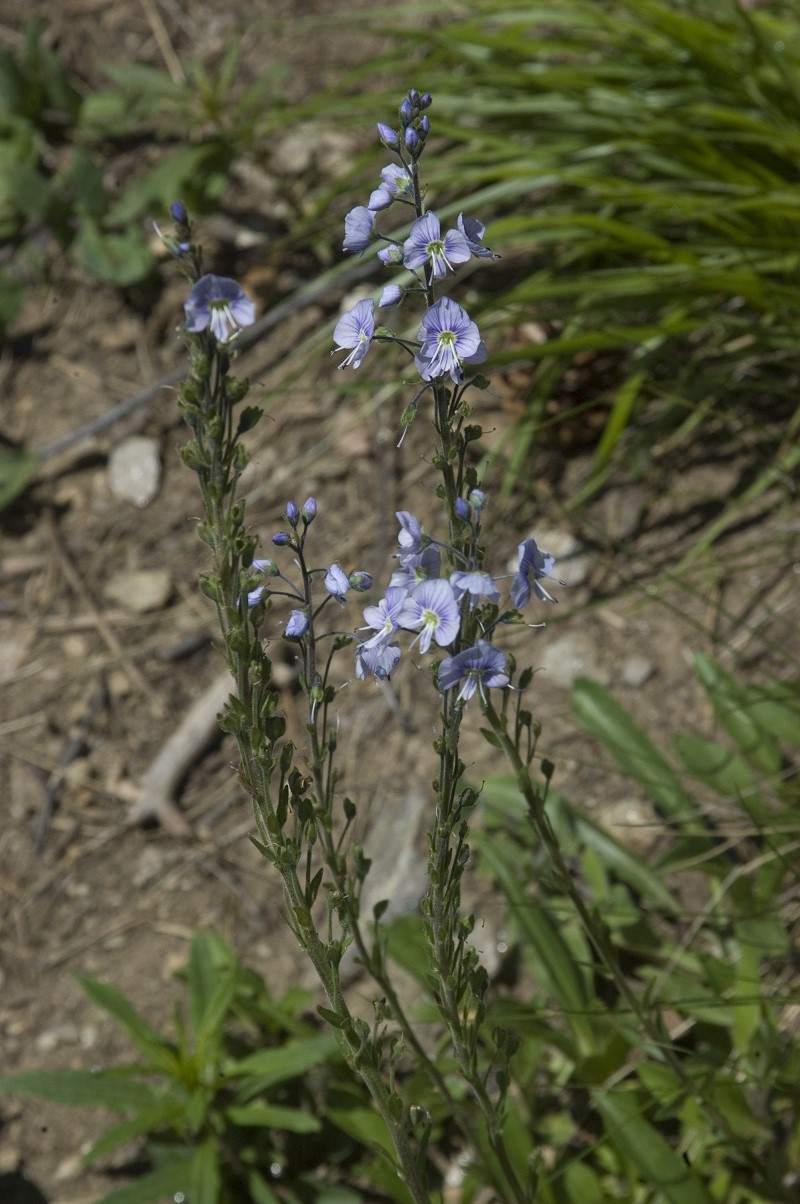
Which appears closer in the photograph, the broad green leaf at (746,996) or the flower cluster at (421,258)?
the flower cluster at (421,258)

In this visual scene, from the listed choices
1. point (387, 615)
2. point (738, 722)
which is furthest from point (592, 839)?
point (387, 615)

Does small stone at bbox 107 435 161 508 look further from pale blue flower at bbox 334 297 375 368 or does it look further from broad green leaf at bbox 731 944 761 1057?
pale blue flower at bbox 334 297 375 368

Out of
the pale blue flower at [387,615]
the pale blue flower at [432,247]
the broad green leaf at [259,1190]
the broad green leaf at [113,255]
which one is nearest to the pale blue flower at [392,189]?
the pale blue flower at [432,247]

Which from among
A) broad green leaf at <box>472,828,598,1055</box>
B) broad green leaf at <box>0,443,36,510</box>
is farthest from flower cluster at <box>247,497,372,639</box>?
broad green leaf at <box>0,443,36,510</box>

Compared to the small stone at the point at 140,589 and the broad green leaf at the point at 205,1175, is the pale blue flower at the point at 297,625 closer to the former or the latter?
the broad green leaf at the point at 205,1175

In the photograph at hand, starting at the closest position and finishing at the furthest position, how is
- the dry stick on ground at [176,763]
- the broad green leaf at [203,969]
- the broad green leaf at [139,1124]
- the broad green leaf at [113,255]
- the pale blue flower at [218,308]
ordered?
the pale blue flower at [218,308], the broad green leaf at [139,1124], the broad green leaf at [203,969], the dry stick on ground at [176,763], the broad green leaf at [113,255]

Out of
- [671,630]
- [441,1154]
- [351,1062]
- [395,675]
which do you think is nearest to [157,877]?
[395,675]

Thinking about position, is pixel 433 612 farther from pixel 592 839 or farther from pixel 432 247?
pixel 592 839
